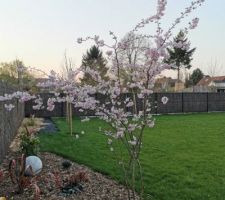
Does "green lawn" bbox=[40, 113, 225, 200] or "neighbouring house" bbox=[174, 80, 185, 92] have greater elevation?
"neighbouring house" bbox=[174, 80, 185, 92]

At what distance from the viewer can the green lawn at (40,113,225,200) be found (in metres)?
5.42

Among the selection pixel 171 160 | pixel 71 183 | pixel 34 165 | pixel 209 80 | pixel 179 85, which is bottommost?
pixel 171 160

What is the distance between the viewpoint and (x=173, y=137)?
11281 millimetres

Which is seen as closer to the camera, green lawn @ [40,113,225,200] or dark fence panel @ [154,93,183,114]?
green lawn @ [40,113,225,200]

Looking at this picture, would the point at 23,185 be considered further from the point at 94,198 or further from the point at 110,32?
the point at 110,32

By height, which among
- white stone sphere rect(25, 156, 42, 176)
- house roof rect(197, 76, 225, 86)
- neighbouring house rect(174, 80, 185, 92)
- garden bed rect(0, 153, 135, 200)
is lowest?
garden bed rect(0, 153, 135, 200)

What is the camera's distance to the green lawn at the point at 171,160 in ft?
17.8

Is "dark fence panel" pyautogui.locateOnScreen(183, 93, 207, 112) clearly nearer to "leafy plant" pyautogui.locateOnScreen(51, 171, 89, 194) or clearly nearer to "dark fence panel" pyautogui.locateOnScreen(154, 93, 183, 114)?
"dark fence panel" pyautogui.locateOnScreen(154, 93, 183, 114)

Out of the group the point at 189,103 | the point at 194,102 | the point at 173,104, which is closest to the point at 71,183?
the point at 173,104

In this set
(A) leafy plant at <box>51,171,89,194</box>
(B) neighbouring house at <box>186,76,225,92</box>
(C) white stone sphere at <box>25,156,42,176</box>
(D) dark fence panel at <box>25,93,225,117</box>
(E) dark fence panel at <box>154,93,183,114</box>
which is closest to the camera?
(A) leafy plant at <box>51,171,89,194</box>

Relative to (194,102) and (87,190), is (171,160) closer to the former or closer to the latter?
(87,190)

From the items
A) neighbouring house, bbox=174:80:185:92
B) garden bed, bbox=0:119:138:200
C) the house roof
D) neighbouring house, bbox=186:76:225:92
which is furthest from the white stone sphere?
the house roof

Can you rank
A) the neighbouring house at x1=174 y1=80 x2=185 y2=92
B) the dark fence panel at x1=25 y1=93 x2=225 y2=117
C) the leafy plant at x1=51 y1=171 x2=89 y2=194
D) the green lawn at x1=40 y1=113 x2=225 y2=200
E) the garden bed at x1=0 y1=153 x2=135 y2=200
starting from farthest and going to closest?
the neighbouring house at x1=174 y1=80 x2=185 y2=92
the dark fence panel at x1=25 y1=93 x2=225 y2=117
the green lawn at x1=40 y1=113 x2=225 y2=200
the leafy plant at x1=51 y1=171 x2=89 y2=194
the garden bed at x1=0 y1=153 x2=135 y2=200

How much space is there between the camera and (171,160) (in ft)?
24.5
